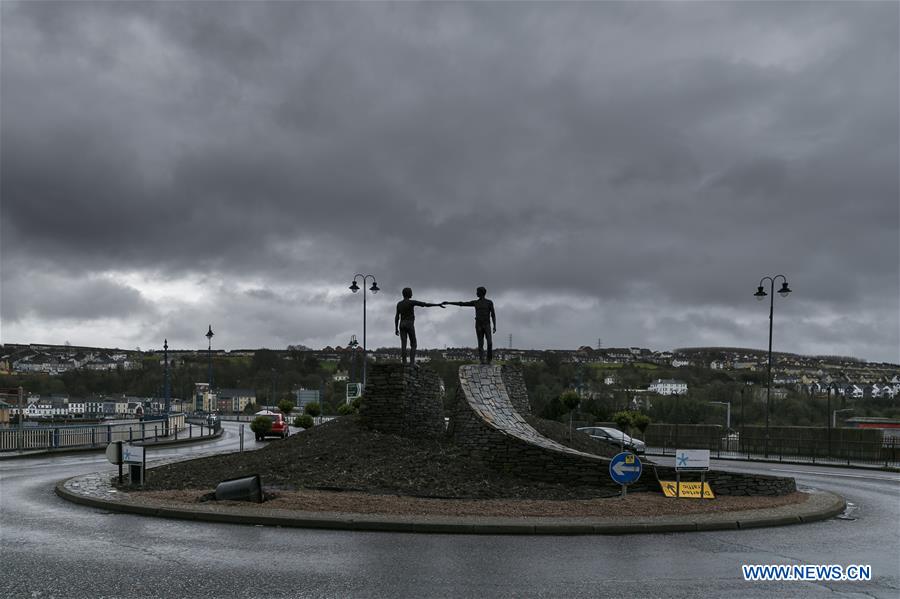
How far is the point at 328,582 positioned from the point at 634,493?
924cm

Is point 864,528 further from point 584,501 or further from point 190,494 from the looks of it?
point 190,494

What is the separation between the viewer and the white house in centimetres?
14338

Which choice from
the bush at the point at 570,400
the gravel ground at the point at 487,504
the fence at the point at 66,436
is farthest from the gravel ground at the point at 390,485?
the fence at the point at 66,436

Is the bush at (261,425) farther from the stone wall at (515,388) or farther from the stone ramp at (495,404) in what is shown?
the stone ramp at (495,404)

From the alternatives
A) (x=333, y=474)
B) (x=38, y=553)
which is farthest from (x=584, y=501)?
(x=38, y=553)

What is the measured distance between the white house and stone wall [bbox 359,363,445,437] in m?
122

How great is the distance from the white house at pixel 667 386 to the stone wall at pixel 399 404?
122m

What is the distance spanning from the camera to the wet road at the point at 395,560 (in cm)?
880

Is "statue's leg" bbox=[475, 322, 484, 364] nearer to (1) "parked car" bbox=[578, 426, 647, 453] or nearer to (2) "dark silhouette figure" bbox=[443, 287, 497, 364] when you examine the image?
(2) "dark silhouette figure" bbox=[443, 287, 497, 364]

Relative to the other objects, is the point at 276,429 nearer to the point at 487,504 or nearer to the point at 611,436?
the point at 611,436

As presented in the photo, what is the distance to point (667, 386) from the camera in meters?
167

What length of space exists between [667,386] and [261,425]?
13912 centimetres

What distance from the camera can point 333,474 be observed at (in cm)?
1819

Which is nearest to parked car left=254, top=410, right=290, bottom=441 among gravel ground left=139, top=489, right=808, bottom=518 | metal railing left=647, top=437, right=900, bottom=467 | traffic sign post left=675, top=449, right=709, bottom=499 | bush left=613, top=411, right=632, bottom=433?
bush left=613, top=411, right=632, bottom=433
